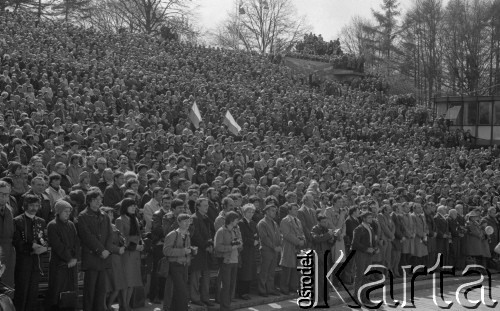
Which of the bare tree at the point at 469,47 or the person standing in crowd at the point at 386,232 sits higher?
the bare tree at the point at 469,47

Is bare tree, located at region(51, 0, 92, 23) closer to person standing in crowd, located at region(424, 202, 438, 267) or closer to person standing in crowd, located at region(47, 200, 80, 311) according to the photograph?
person standing in crowd, located at region(424, 202, 438, 267)

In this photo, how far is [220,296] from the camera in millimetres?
12828

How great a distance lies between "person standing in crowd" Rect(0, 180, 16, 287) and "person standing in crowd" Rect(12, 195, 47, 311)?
194 mm

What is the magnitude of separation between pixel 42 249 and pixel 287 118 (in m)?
21.2

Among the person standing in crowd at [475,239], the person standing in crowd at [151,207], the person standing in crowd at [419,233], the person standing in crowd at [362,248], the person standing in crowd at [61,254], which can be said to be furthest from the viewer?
the person standing in crowd at [475,239]

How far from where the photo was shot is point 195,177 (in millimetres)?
17297

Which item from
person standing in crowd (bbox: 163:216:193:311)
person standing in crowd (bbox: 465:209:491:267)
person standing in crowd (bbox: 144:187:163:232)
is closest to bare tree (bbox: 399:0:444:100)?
person standing in crowd (bbox: 465:209:491:267)

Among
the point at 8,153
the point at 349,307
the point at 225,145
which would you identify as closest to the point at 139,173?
the point at 8,153

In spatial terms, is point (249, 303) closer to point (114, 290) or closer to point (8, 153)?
point (114, 290)

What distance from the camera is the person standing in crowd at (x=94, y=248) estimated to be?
10852 mm

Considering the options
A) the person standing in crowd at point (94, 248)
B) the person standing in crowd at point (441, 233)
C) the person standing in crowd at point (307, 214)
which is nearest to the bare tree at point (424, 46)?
the person standing in crowd at point (441, 233)

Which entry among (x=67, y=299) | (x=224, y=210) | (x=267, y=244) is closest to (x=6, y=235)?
(x=67, y=299)

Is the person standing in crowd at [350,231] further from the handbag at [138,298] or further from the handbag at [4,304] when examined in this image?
the handbag at [4,304]

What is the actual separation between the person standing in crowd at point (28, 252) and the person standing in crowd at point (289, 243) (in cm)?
540
